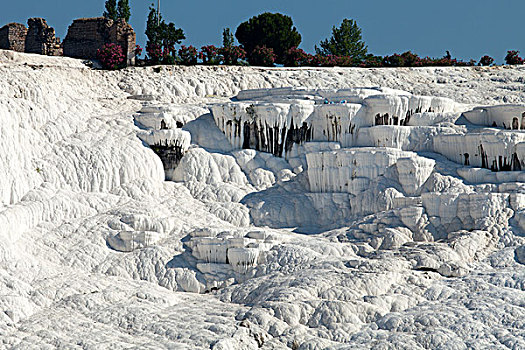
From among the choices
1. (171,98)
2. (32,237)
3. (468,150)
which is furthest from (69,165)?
(468,150)

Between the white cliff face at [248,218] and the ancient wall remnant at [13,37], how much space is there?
4194 millimetres

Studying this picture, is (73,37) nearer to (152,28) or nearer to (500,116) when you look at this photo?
(152,28)

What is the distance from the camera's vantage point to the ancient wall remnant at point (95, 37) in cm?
4184

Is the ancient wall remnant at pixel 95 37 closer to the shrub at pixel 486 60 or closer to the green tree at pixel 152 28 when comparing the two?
the green tree at pixel 152 28

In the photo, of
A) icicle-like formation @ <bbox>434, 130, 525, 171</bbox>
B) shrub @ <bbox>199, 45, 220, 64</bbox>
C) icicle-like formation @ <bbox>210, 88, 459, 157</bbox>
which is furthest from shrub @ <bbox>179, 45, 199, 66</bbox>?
icicle-like formation @ <bbox>434, 130, 525, 171</bbox>

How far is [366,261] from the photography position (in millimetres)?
23609

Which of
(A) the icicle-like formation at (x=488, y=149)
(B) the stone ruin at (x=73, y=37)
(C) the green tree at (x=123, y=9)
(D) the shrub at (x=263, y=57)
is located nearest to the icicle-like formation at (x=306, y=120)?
(A) the icicle-like formation at (x=488, y=149)

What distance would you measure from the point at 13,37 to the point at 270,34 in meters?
16.1

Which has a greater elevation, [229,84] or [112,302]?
[229,84]

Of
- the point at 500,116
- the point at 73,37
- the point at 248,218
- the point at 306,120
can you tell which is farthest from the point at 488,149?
the point at 73,37

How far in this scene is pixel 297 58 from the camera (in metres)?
47.1

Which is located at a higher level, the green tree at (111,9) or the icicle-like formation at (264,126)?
the green tree at (111,9)

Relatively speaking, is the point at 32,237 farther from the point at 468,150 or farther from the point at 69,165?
the point at 468,150

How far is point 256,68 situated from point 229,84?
8.51ft
